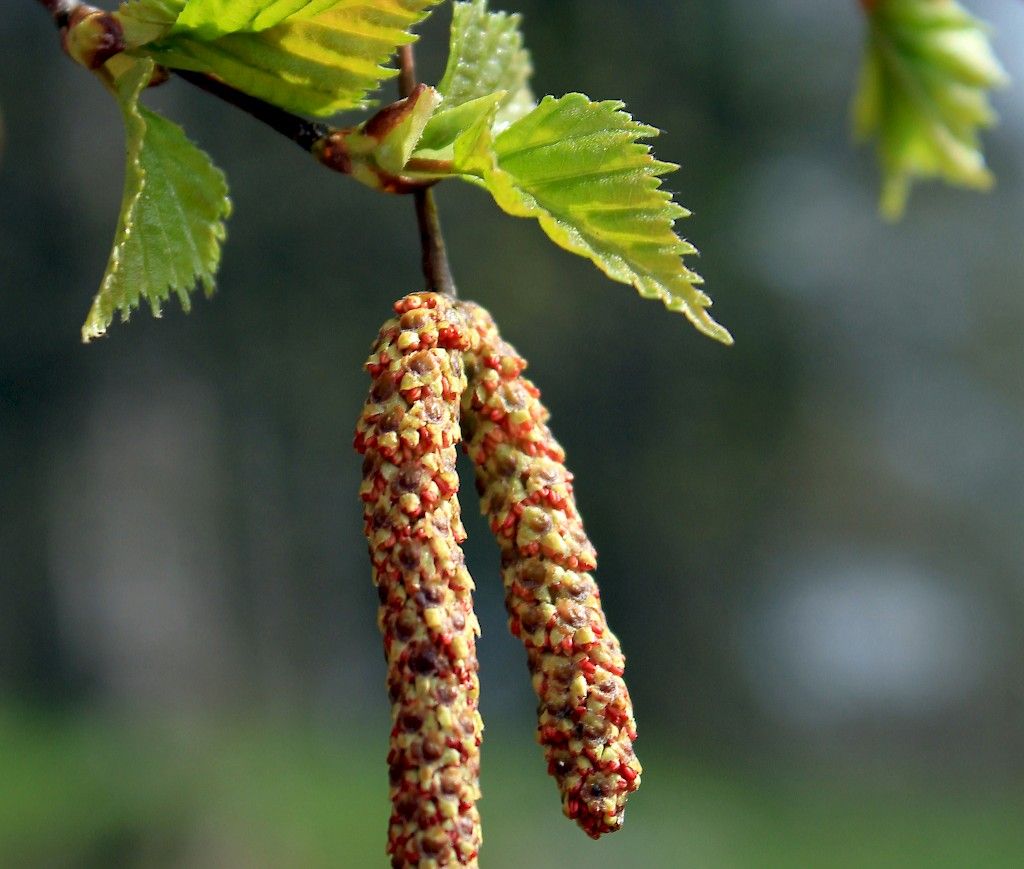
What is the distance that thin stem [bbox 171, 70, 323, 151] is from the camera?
23.0 inches

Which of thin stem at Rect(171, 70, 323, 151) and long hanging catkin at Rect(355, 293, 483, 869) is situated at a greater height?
thin stem at Rect(171, 70, 323, 151)

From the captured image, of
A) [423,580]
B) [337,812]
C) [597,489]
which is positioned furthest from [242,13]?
[597,489]

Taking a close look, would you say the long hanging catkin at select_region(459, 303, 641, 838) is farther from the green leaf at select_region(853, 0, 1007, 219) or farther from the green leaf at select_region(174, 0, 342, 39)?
the green leaf at select_region(853, 0, 1007, 219)

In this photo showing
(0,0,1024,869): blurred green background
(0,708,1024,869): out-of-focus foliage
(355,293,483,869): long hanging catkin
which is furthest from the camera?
(0,0,1024,869): blurred green background

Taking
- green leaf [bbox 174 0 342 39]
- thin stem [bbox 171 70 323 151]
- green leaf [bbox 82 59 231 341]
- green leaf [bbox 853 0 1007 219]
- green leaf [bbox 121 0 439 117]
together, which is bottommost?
green leaf [bbox 853 0 1007 219]

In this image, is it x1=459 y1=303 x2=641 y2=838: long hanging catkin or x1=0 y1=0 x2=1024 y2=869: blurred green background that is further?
x1=0 y1=0 x2=1024 y2=869: blurred green background

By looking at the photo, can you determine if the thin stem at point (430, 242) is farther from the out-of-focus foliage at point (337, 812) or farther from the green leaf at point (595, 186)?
the out-of-focus foliage at point (337, 812)

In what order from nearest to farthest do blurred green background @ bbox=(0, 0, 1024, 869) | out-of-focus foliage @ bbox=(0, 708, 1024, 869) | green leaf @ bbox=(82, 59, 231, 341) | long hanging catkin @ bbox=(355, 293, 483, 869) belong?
long hanging catkin @ bbox=(355, 293, 483, 869), green leaf @ bbox=(82, 59, 231, 341), out-of-focus foliage @ bbox=(0, 708, 1024, 869), blurred green background @ bbox=(0, 0, 1024, 869)

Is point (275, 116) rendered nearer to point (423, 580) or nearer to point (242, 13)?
point (242, 13)

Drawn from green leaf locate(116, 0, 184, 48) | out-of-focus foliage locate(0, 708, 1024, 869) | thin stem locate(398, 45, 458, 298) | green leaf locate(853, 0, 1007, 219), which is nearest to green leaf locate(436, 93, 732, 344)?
thin stem locate(398, 45, 458, 298)

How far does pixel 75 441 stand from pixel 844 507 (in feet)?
23.9

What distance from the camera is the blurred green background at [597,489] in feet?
23.0

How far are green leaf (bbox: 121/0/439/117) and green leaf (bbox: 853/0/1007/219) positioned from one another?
444 mm

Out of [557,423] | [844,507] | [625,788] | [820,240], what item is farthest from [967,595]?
[625,788]
